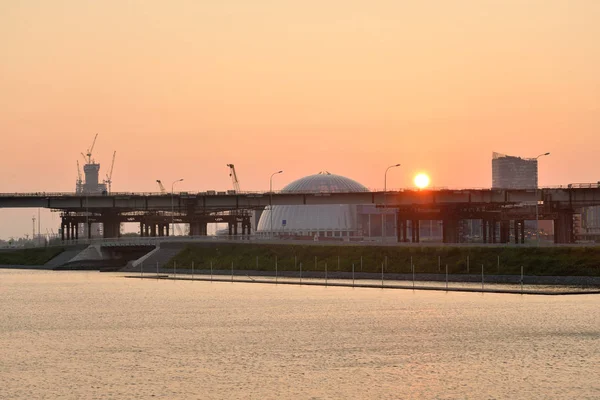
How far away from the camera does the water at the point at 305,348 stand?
40.0 m

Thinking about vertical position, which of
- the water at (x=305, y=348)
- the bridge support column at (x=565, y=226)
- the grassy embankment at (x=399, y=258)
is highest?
the bridge support column at (x=565, y=226)

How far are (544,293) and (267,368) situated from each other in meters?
53.6

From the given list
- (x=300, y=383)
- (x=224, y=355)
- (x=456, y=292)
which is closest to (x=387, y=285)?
(x=456, y=292)

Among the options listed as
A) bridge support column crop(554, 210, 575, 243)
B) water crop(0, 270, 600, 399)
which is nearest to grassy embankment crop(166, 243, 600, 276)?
water crop(0, 270, 600, 399)

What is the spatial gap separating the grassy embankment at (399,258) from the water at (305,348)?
92.2ft

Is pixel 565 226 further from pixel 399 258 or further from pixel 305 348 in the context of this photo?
pixel 305 348

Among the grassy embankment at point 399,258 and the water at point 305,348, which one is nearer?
the water at point 305,348

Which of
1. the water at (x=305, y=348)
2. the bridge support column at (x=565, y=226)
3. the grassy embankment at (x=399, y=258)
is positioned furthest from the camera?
the bridge support column at (x=565, y=226)

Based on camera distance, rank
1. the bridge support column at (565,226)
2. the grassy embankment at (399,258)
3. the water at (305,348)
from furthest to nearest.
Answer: the bridge support column at (565,226) < the grassy embankment at (399,258) < the water at (305,348)

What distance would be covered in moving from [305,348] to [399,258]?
275 feet

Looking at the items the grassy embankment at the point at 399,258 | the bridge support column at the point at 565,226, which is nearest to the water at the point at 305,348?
the grassy embankment at the point at 399,258

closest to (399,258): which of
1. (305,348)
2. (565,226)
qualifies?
(565,226)

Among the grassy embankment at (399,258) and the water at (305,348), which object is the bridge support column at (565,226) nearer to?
the grassy embankment at (399,258)

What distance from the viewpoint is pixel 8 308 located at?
8425 centimetres
